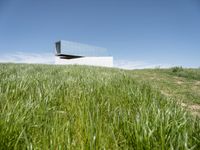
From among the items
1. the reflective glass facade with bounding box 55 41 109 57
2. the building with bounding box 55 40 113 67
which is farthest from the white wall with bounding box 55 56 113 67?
the reflective glass facade with bounding box 55 41 109 57

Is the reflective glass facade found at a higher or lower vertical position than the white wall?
higher

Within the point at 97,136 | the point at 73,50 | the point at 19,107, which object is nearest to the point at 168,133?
the point at 97,136

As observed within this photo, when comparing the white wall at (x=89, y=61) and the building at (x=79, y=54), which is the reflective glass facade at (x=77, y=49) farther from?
the white wall at (x=89, y=61)

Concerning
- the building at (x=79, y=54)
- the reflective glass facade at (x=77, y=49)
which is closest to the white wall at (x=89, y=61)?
the building at (x=79, y=54)

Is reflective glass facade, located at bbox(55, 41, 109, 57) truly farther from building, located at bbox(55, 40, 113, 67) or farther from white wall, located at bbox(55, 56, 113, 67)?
white wall, located at bbox(55, 56, 113, 67)

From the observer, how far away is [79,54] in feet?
183

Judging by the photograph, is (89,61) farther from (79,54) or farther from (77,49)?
(77,49)

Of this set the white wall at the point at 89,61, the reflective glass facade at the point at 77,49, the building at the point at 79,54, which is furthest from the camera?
the reflective glass facade at the point at 77,49

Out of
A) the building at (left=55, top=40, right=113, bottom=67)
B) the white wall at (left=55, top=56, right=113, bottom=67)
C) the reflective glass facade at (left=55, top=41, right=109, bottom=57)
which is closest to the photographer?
the white wall at (left=55, top=56, right=113, bottom=67)

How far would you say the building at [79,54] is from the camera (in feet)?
173

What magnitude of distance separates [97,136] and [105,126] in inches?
15.0

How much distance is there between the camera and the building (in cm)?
5268

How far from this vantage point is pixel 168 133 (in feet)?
5.74

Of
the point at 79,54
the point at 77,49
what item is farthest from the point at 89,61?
the point at 77,49
